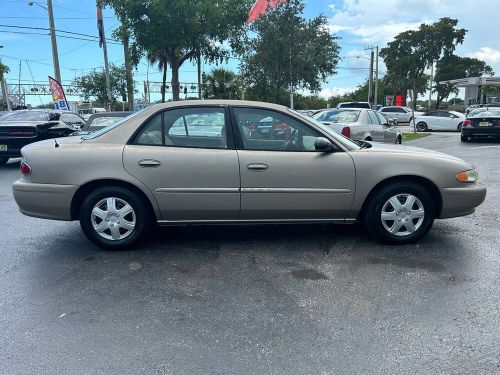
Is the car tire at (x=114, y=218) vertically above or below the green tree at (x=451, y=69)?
below

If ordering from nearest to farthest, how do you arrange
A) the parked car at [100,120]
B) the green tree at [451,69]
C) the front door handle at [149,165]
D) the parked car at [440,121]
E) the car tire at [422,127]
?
the front door handle at [149,165] → the parked car at [100,120] → the parked car at [440,121] → the car tire at [422,127] → the green tree at [451,69]

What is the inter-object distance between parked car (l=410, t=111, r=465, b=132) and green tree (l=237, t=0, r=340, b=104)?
8238mm

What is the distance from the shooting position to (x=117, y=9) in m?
17.4

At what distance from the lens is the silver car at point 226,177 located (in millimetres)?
4395

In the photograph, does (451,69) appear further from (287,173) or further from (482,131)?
(287,173)

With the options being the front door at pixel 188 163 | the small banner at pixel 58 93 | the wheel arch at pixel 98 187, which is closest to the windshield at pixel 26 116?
the wheel arch at pixel 98 187

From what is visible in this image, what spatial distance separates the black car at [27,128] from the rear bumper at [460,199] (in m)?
9.87

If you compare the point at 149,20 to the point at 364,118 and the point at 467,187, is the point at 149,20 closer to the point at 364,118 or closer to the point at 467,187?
the point at 364,118

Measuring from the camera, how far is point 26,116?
11664mm

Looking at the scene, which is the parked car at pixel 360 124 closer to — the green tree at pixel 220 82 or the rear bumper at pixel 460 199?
the rear bumper at pixel 460 199

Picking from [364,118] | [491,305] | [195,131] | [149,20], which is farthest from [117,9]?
[491,305]

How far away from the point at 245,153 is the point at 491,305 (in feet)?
8.40

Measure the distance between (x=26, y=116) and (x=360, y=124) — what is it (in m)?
8.91

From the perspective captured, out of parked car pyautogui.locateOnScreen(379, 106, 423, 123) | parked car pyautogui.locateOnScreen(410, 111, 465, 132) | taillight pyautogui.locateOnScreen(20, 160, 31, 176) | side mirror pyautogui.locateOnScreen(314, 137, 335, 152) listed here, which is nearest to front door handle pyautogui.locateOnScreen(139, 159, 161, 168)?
taillight pyautogui.locateOnScreen(20, 160, 31, 176)
